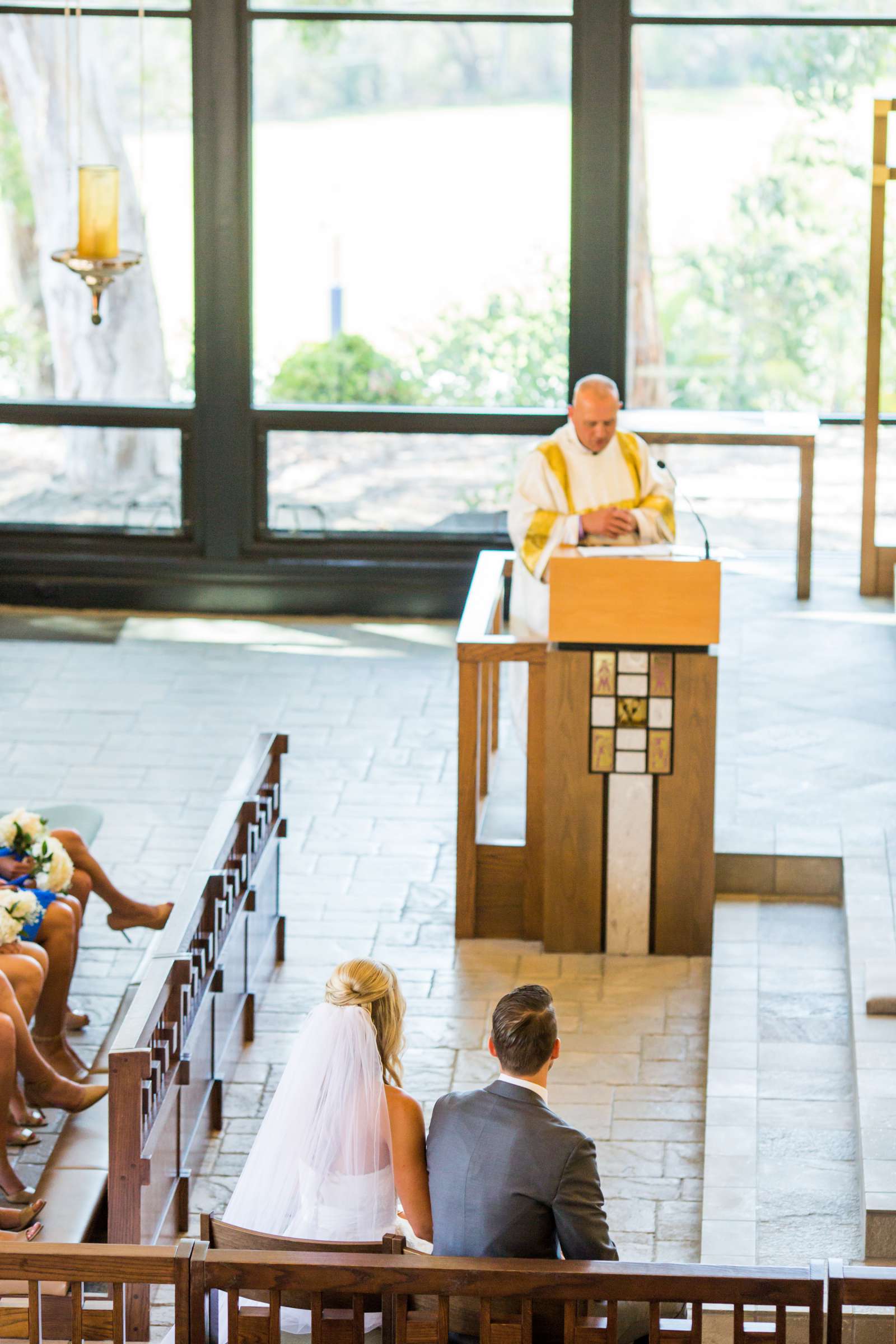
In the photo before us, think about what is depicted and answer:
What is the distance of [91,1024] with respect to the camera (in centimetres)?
637

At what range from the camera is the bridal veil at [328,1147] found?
159 inches

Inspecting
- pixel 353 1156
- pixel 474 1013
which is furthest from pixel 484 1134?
pixel 474 1013

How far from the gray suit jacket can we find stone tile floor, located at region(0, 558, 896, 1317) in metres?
1.33

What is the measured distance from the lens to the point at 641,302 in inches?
426

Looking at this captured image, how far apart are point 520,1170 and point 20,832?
8.15 ft

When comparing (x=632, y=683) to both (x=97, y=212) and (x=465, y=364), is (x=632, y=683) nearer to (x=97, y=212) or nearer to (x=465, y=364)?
(x=97, y=212)

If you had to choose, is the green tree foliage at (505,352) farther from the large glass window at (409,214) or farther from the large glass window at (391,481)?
the large glass window at (391,481)

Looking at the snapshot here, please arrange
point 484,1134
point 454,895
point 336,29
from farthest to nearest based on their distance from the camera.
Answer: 1. point 336,29
2. point 454,895
3. point 484,1134

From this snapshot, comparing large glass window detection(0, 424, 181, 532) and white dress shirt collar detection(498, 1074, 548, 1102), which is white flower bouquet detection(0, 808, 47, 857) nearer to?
white dress shirt collar detection(498, 1074, 548, 1102)

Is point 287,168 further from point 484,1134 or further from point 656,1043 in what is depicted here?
point 484,1134

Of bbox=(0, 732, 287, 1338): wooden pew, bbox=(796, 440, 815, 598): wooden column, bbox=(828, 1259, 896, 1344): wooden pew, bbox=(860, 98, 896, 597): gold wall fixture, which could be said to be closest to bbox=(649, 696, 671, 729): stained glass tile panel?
bbox=(0, 732, 287, 1338): wooden pew

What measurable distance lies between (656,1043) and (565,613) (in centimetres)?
142

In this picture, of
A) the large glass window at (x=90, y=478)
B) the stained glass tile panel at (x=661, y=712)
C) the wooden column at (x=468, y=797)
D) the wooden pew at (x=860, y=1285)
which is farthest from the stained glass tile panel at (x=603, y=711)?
the large glass window at (x=90, y=478)

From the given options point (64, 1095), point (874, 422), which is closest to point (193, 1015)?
point (64, 1095)
